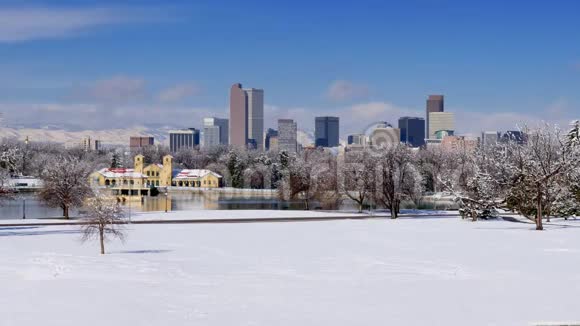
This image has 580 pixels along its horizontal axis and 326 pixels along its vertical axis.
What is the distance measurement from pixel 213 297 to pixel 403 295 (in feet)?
22.3

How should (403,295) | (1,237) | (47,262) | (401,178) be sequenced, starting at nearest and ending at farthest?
(403,295)
(47,262)
(1,237)
(401,178)

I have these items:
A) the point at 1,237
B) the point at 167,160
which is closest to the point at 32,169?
the point at 167,160

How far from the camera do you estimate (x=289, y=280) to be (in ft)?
94.8

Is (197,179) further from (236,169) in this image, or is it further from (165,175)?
(236,169)

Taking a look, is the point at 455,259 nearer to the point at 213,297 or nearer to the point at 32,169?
→ the point at 213,297

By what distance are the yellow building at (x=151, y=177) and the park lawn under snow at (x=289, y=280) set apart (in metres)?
101

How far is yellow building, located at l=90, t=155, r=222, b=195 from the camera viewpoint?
148 metres

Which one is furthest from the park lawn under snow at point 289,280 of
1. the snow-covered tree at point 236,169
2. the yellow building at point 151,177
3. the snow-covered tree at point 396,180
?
the snow-covered tree at point 236,169

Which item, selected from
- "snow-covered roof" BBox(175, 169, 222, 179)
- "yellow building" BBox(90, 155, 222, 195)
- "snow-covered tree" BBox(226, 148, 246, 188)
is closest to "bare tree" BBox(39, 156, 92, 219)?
"yellow building" BBox(90, 155, 222, 195)

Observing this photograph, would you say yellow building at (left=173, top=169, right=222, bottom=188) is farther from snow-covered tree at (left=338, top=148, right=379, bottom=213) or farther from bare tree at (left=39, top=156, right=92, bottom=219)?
bare tree at (left=39, top=156, right=92, bottom=219)

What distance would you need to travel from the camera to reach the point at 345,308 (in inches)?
928

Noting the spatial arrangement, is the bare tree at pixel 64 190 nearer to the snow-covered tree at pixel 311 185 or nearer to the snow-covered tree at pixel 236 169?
the snow-covered tree at pixel 311 185

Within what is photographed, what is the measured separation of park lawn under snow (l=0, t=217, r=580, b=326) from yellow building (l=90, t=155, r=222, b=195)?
10110 cm

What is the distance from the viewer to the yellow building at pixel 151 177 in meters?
148
